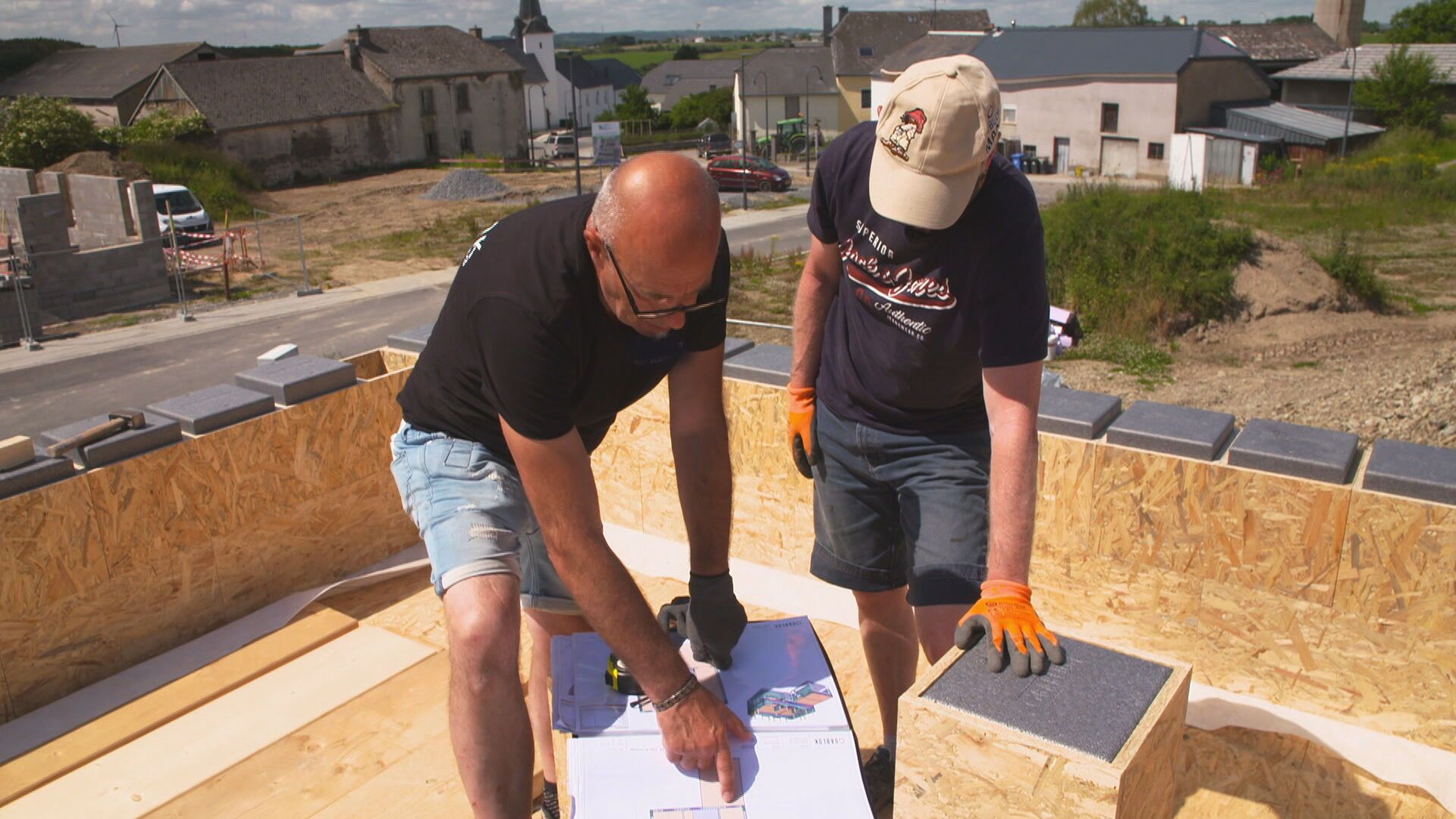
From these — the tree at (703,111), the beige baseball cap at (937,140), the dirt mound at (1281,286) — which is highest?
the tree at (703,111)

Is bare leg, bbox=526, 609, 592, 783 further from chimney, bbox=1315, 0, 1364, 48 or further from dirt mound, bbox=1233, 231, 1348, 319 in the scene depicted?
chimney, bbox=1315, 0, 1364, 48

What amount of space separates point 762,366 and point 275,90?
1461 inches

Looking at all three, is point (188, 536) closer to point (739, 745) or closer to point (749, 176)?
point (739, 745)

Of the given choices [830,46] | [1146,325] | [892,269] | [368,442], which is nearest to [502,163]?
[830,46]

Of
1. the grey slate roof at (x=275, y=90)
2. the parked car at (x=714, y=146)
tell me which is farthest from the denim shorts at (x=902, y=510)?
the grey slate roof at (x=275, y=90)

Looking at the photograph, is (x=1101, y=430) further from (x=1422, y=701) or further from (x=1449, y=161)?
(x=1449, y=161)

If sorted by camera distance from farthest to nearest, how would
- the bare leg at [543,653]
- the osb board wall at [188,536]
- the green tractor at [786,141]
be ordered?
1. the green tractor at [786,141]
2. the osb board wall at [188,536]
3. the bare leg at [543,653]

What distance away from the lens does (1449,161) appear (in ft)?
102

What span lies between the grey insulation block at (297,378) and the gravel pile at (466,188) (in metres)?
26.7

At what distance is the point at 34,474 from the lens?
3543 mm

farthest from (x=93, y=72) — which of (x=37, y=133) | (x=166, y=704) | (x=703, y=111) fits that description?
(x=166, y=704)

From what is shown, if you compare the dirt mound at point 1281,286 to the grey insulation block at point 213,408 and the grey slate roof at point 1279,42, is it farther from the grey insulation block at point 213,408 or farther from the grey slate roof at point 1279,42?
the grey slate roof at point 1279,42

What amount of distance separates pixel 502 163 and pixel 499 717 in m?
38.8

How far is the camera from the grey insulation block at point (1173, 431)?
3.43 meters
